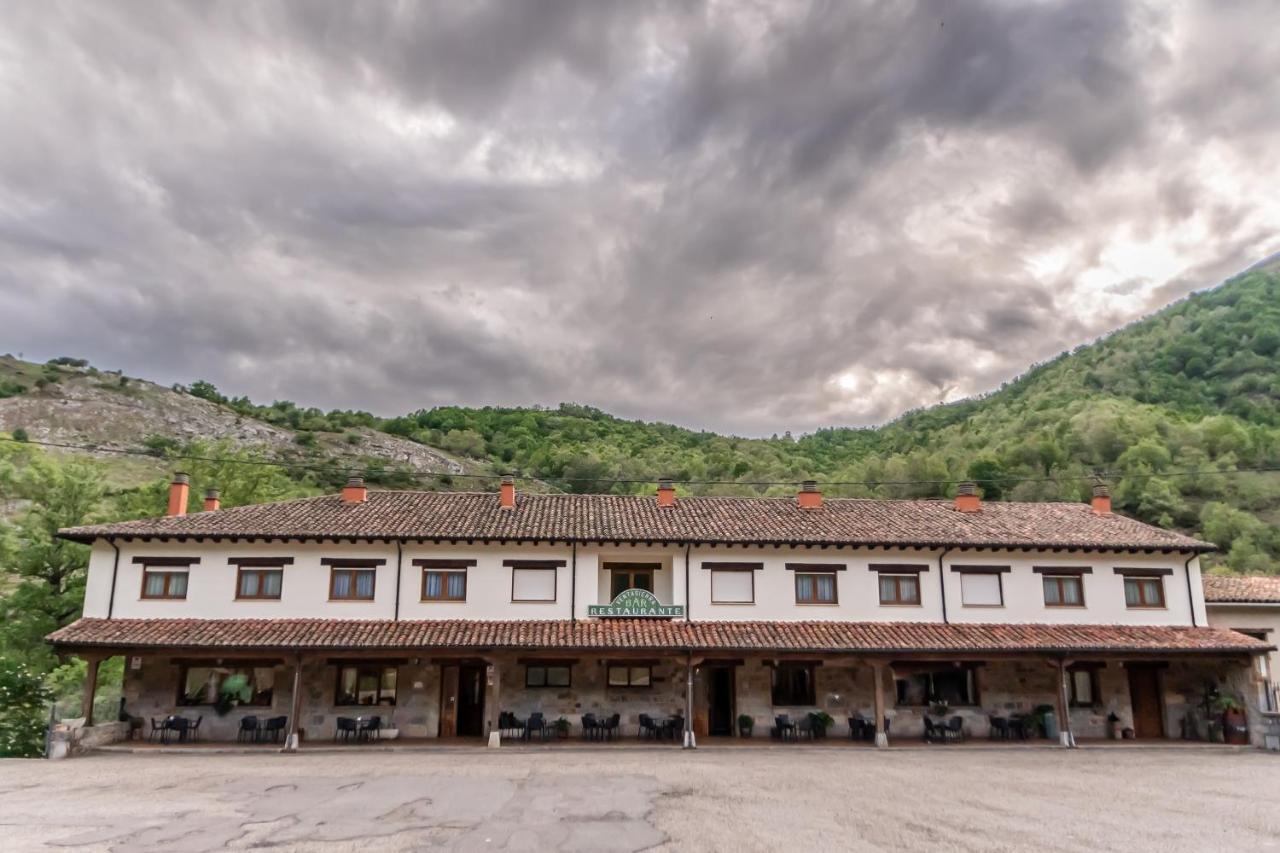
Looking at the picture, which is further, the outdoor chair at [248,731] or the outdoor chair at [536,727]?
the outdoor chair at [536,727]

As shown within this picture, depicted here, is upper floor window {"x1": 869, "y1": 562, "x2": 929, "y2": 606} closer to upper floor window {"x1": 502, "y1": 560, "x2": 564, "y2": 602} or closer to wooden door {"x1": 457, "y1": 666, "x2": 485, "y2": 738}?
upper floor window {"x1": 502, "y1": 560, "x2": 564, "y2": 602}

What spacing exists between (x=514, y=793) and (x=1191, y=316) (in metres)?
83.1

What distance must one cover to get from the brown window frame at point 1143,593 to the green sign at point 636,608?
12101 millimetres

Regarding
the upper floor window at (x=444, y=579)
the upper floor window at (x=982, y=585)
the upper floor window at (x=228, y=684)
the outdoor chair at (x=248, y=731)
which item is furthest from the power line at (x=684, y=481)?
the outdoor chair at (x=248, y=731)

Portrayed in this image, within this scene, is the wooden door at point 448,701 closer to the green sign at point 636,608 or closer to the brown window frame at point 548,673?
the brown window frame at point 548,673

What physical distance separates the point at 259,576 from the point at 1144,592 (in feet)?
76.8

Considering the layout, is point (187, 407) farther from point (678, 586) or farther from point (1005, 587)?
point (1005, 587)

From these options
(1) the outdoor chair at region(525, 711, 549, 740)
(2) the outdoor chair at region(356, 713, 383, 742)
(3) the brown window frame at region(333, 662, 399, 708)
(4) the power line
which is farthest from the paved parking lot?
(4) the power line

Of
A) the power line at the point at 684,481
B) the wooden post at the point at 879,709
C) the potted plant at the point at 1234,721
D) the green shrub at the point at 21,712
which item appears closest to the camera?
the green shrub at the point at 21,712

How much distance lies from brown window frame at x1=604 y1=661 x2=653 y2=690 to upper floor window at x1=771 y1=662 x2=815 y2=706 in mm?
3275

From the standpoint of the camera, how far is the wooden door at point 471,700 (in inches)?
807

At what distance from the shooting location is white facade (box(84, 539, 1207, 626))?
1984 centimetres

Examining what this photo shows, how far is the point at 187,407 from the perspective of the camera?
81.9 meters

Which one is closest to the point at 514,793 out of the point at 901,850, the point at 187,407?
the point at 901,850
